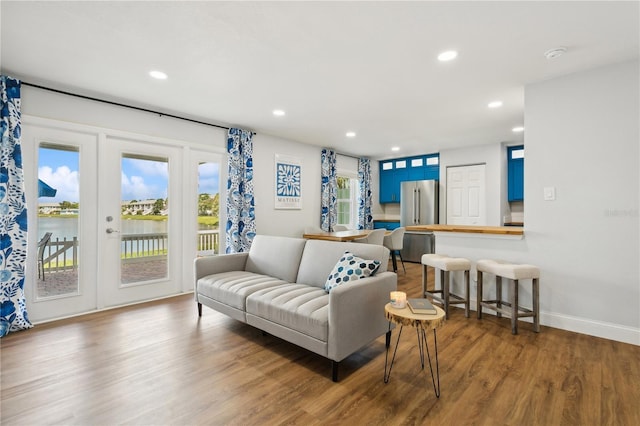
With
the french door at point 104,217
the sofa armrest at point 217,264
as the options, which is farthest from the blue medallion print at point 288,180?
the sofa armrest at point 217,264

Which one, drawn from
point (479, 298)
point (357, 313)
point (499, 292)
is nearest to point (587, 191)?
point (499, 292)

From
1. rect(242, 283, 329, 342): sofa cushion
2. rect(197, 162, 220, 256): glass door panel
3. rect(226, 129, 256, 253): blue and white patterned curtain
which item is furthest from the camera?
rect(226, 129, 256, 253): blue and white patterned curtain

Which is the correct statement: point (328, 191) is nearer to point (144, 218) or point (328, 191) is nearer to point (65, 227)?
point (144, 218)

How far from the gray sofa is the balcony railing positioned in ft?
3.70

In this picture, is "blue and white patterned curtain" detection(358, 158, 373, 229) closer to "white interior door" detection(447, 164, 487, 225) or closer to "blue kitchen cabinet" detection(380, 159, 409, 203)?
"blue kitchen cabinet" detection(380, 159, 409, 203)

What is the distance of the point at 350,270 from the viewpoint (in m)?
2.51

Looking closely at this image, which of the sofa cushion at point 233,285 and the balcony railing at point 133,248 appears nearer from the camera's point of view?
the sofa cushion at point 233,285

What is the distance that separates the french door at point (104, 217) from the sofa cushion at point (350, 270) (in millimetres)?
2587

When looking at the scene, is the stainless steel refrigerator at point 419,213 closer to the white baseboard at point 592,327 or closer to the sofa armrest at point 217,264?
the white baseboard at point 592,327

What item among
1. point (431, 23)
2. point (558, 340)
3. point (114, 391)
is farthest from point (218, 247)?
point (558, 340)

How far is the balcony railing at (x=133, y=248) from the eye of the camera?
10.6 feet

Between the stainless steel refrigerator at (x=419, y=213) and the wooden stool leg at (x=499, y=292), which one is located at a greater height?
the stainless steel refrigerator at (x=419, y=213)

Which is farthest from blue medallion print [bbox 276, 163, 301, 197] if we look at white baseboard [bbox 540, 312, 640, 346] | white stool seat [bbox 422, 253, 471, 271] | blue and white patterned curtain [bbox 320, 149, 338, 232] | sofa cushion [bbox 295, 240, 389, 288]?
white baseboard [bbox 540, 312, 640, 346]

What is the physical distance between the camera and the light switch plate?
9.73ft
